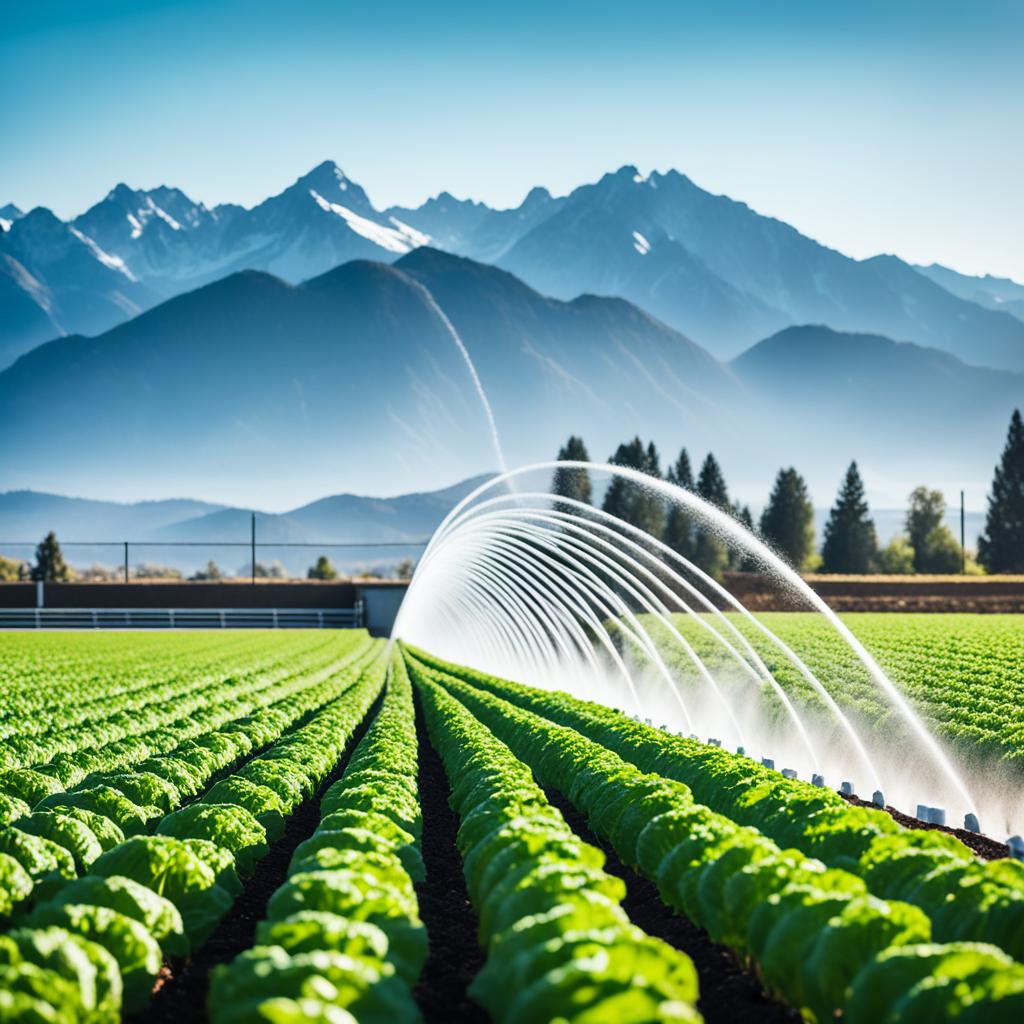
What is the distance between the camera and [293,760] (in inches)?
509

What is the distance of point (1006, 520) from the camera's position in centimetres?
9419

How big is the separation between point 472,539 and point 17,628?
42.8 metres

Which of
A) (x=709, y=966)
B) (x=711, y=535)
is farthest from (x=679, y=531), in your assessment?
(x=709, y=966)

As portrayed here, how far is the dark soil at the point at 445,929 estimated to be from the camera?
254 inches

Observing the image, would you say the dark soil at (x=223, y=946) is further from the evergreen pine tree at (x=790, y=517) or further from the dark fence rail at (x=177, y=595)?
the evergreen pine tree at (x=790, y=517)

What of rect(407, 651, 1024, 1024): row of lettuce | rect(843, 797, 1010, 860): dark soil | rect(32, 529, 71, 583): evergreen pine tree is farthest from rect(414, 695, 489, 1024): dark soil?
rect(32, 529, 71, 583): evergreen pine tree

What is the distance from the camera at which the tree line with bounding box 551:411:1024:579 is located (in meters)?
93.1

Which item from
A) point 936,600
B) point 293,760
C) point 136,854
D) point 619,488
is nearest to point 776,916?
point 136,854

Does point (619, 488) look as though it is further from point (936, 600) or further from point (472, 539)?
point (472, 539)

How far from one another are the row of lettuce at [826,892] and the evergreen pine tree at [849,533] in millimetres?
89717

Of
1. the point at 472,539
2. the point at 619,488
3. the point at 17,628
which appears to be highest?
the point at 619,488

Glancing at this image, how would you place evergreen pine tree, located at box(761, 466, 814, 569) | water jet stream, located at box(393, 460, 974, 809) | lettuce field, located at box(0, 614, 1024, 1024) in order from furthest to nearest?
1. evergreen pine tree, located at box(761, 466, 814, 569)
2. water jet stream, located at box(393, 460, 974, 809)
3. lettuce field, located at box(0, 614, 1024, 1024)

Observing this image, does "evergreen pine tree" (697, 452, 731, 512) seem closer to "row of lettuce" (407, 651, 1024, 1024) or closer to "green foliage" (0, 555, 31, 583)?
"green foliage" (0, 555, 31, 583)

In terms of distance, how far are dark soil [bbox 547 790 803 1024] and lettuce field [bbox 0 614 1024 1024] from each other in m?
0.02
